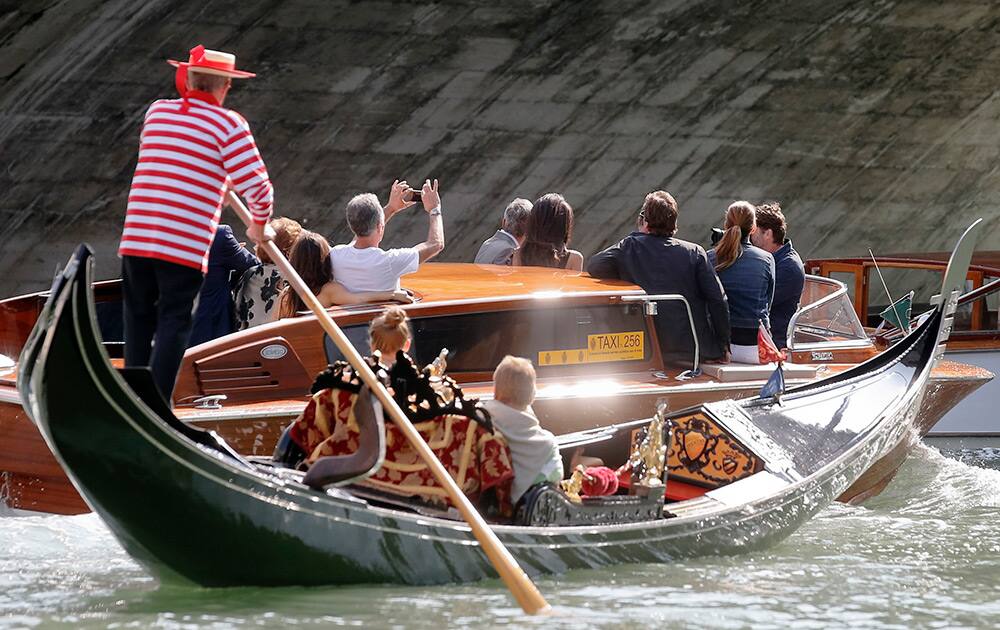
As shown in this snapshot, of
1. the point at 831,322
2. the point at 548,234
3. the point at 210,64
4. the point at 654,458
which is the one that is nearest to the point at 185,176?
the point at 210,64

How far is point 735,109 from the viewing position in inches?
572

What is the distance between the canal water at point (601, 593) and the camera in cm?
453

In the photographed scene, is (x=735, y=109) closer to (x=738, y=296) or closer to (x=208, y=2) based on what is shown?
(x=208, y=2)

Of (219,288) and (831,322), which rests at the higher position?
(219,288)

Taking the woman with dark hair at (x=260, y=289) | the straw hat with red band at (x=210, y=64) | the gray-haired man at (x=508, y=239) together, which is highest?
the straw hat with red band at (x=210, y=64)

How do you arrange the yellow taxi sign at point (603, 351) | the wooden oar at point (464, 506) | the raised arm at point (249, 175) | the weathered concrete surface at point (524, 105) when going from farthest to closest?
the weathered concrete surface at point (524, 105)
the yellow taxi sign at point (603, 351)
the raised arm at point (249, 175)
the wooden oar at point (464, 506)

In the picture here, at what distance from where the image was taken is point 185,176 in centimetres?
485

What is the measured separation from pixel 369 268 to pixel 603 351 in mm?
1099

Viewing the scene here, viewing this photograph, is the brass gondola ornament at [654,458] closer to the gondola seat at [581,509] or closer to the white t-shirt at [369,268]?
the gondola seat at [581,509]

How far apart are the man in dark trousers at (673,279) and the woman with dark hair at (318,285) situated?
3.64 feet

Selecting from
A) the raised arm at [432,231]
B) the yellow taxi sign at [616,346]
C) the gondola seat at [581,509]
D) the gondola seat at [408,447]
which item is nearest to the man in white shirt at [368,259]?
the raised arm at [432,231]

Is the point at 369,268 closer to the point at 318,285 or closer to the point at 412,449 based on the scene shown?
the point at 318,285

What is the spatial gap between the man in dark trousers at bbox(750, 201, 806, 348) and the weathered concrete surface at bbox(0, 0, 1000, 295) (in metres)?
5.56

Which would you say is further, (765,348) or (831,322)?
(831,322)
